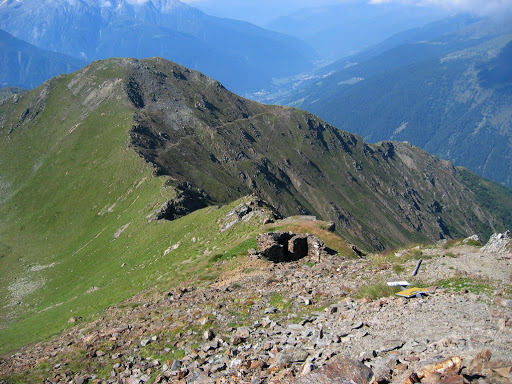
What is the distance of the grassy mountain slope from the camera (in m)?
50.9

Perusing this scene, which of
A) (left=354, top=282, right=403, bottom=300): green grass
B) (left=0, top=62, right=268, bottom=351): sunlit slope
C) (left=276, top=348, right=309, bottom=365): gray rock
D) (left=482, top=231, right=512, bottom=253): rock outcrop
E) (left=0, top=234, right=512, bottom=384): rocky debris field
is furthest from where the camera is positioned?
(left=0, top=62, right=268, bottom=351): sunlit slope

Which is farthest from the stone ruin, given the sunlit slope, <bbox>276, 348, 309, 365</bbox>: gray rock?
<bbox>276, 348, 309, 365</bbox>: gray rock

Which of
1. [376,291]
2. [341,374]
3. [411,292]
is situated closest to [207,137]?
[376,291]

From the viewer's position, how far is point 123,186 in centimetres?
9394

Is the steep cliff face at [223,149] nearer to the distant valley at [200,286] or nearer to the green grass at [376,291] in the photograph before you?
the distant valley at [200,286]

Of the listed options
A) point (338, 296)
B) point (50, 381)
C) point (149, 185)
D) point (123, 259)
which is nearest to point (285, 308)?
point (338, 296)

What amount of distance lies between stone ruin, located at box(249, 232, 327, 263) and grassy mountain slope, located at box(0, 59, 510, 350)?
152 inches

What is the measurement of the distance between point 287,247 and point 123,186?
7024 centimetres

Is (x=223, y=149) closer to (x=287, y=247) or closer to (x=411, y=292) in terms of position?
(x=287, y=247)

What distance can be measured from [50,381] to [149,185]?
7131 centimetres

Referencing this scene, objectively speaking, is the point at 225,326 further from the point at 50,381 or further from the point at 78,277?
the point at 78,277

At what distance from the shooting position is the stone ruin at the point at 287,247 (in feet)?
107

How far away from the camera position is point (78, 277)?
64125 mm

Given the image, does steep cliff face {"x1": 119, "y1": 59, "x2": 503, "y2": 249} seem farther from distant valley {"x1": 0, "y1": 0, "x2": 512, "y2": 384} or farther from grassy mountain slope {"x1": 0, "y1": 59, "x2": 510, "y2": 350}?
distant valley {"x1": 0, "y1": 0, "x2": 512, "y2": 384}
